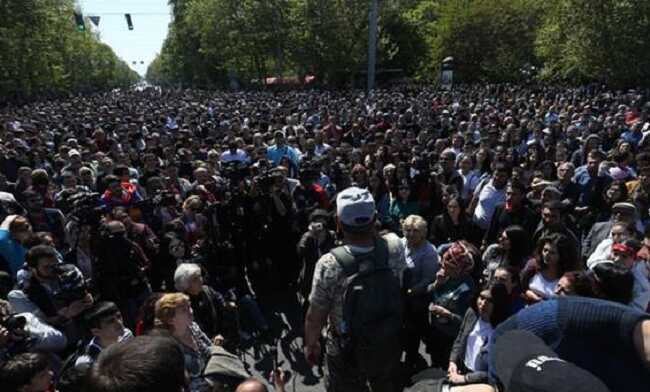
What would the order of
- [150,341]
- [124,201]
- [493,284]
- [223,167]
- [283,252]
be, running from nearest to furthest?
1. [150,341]
2. [493,284]
3. [124,201]
4. [283,252]
5. [223,167]

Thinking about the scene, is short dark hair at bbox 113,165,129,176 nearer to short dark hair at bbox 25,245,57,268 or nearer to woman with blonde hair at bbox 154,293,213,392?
short dark hair at bbox 25,245,57,268

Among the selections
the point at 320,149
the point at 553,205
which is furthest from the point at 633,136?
the point at 553,205

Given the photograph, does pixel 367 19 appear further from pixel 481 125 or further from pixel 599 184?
A: pixel 599 184

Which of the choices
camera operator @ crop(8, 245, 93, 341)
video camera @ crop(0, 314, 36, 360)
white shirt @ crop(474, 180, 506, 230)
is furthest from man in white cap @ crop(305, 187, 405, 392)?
white shirt @ crop(474, 180, 506, 230)

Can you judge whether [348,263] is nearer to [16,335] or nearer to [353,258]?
[353,258]

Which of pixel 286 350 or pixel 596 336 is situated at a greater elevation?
pixel 596 336

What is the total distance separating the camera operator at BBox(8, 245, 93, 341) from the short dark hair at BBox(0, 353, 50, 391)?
1.20 metres

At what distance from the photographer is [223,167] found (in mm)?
8703

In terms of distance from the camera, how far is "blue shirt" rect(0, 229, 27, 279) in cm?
493

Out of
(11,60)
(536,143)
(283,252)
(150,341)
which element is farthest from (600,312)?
(11,60)

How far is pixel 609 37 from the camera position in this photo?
23.5 m

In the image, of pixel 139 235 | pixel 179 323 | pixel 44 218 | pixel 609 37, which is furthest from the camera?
pixel 609 37

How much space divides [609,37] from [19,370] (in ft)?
86.2

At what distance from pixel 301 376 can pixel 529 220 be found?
2.90 meters
